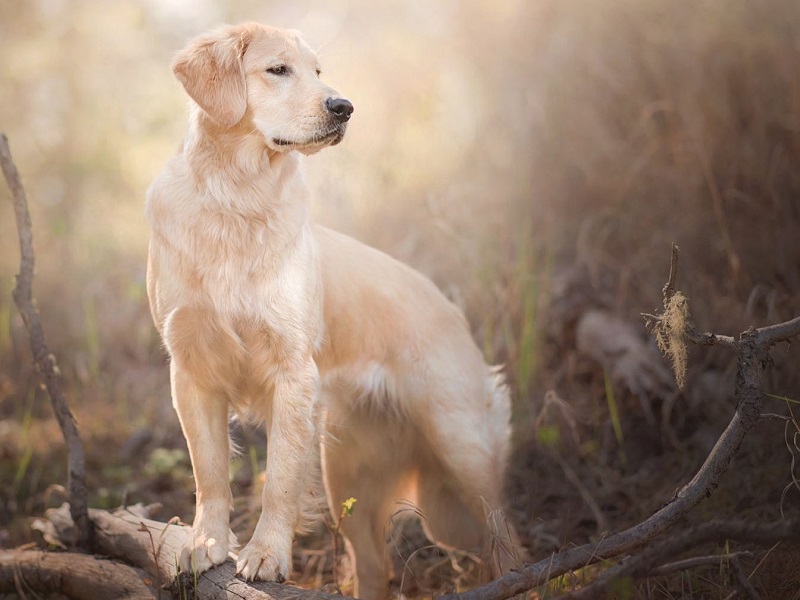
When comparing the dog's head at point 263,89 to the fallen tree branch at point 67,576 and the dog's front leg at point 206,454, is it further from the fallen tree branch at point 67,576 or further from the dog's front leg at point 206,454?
the fallen tree branch at point 67,576

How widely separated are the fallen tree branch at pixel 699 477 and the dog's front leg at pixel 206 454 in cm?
94

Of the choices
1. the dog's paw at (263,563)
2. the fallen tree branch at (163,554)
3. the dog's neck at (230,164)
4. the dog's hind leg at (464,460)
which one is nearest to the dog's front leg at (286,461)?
the dog's paw at (263,563)

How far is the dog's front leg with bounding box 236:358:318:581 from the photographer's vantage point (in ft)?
8.31

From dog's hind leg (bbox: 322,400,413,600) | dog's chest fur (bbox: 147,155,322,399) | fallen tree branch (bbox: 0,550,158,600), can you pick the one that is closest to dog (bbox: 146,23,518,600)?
dog's chest fur (bbox: 147,155,322,399)

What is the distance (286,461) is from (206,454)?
1.01 ft

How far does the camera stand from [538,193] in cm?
612

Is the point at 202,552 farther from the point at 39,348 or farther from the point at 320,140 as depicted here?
the point at 320,140

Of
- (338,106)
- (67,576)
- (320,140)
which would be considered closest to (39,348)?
(67,576)

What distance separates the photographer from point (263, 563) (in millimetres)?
2447

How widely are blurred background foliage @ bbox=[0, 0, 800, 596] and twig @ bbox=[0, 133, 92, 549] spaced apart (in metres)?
0.93

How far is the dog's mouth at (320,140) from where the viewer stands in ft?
8.79

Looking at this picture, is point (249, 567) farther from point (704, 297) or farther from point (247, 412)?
point (704, 297)

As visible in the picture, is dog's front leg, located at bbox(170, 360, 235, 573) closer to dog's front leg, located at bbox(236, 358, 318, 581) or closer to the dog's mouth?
dog's front leg, located at bbox(236, 358, 318, 581)

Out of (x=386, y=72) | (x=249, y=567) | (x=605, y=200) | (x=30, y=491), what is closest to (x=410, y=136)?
(x=386, y=72)
